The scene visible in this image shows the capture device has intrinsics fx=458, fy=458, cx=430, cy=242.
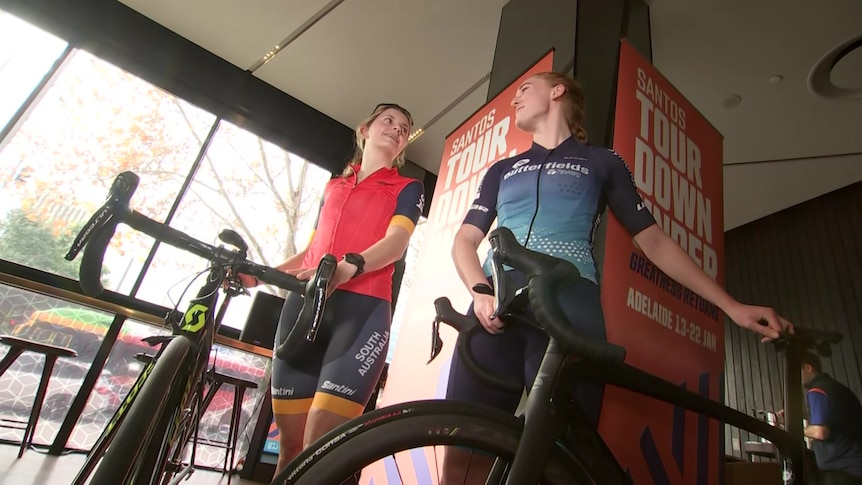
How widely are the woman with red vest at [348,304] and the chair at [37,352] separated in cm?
191

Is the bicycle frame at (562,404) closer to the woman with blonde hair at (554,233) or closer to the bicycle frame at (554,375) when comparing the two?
the bicycle frame at (554,375)

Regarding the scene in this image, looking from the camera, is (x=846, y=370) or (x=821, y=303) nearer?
(x=846, y=370)

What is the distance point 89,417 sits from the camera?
303 centimetres

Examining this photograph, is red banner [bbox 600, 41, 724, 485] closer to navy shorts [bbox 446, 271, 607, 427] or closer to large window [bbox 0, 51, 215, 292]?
navy shorts [bbox 446, 271, 607, 427]

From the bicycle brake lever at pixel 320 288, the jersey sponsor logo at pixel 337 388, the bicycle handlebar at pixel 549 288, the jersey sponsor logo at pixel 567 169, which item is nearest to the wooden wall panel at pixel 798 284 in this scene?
the jersey sponsor logo at pixel 567 169

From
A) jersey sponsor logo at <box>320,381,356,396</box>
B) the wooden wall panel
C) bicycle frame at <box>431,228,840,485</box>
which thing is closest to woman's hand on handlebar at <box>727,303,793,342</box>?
bicycle frame at <box>431,228,840,485</box>

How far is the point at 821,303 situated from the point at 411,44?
4489mm

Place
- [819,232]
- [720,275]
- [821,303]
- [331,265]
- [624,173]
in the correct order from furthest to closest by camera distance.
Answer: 1. [819,232]
2. [821,303]
3. [720,275]
4. [624,173]
5. [331,265]

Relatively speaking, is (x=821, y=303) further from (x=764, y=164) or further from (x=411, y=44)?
(x=411, y=44)

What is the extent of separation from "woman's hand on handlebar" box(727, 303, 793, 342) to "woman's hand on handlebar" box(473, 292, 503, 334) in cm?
51

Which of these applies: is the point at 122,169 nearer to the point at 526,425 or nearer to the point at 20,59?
the point at 20,59

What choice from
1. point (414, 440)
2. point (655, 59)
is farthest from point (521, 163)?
point (655, 59)

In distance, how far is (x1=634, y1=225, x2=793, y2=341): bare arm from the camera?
3.11ft

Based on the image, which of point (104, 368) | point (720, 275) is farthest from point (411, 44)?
point (104, 368)
